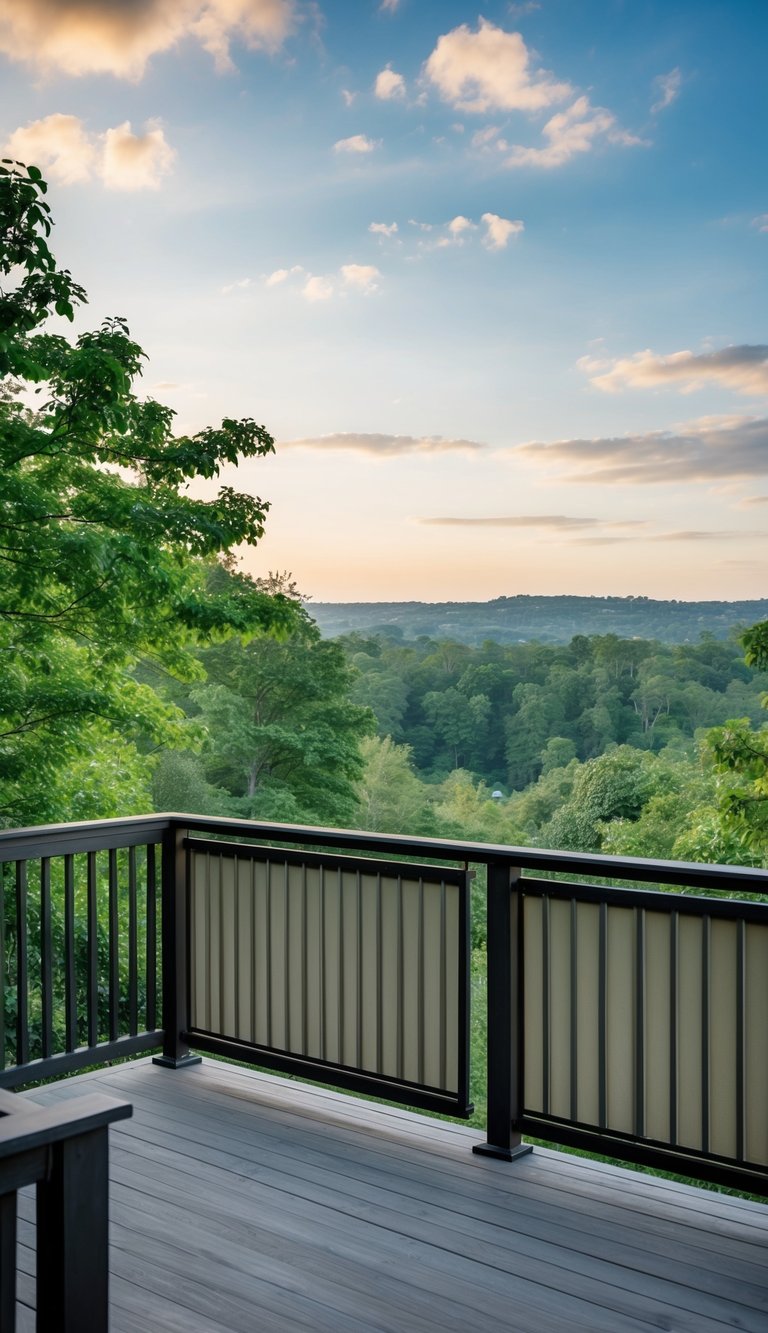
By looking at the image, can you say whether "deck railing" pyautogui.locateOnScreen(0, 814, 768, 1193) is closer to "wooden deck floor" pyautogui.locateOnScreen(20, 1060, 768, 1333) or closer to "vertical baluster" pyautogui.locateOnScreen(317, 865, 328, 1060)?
"vertical baluster" pyautogui.locateOnScreen(317, 865, 328, 1060)

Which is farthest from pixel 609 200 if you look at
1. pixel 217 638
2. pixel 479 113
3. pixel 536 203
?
pixel 217 638

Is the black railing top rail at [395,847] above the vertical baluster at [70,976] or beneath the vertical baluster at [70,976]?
above

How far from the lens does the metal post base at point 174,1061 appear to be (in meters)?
4.16

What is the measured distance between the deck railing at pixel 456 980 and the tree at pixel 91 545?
320cm

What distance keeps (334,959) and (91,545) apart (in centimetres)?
378

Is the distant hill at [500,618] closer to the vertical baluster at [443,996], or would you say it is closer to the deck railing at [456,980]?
the deck railing at [456,980]

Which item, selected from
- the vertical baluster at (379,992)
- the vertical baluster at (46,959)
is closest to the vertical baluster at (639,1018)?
the vertical baluster at (379,992)

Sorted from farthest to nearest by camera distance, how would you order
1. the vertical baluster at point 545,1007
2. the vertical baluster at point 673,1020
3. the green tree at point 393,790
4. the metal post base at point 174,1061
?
the green tree at point 393,790
the metal post base at point 174,1061
the vertical baluster at point 545,1007
the vertical baluster at point 673,1020

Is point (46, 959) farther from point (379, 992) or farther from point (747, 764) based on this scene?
point (747, 764)

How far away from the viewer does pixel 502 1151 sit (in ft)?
10.8

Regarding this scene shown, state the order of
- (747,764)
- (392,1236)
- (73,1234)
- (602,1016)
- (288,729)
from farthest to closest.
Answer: (288,729), (747,764), (602,1016), (392,1236), (73,1234)

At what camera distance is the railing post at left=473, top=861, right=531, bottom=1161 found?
330 centimetres

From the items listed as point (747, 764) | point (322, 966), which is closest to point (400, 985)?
point (322, 966)

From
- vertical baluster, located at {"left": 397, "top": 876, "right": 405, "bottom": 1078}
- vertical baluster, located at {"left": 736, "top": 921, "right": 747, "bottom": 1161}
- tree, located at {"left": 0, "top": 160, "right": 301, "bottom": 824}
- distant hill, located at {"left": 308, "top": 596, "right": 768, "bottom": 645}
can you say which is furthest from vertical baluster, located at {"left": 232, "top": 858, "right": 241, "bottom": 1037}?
distant hill, located at {"left": 308, "top": 596, "right": 768, "bottom": 645}
